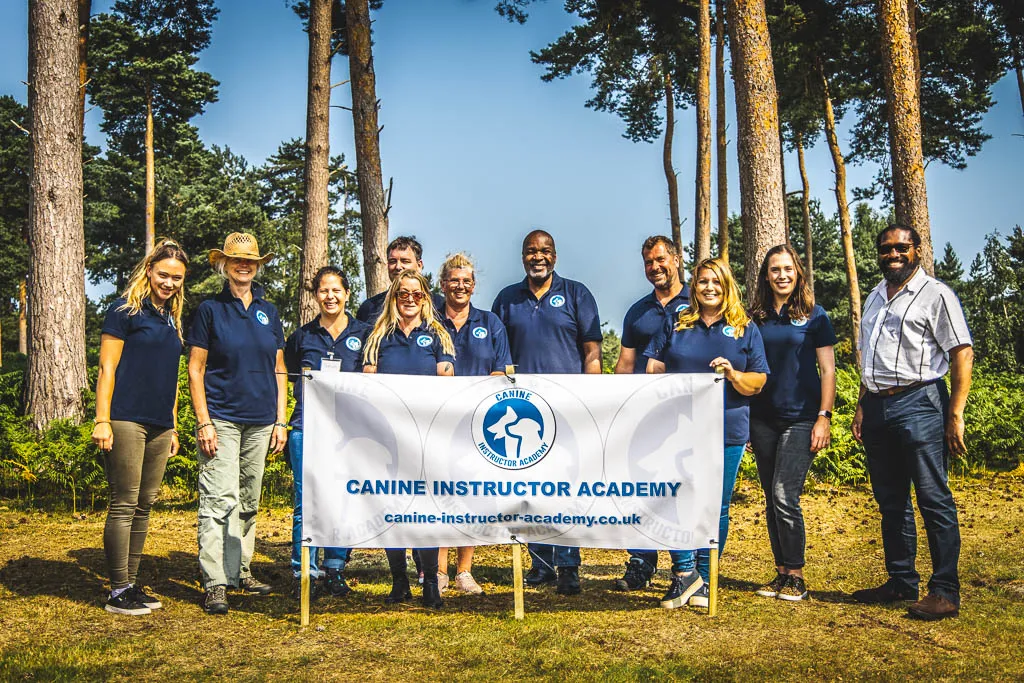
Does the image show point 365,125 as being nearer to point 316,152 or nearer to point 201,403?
point 316,152

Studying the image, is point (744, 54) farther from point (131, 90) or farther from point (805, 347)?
point (131, 90)

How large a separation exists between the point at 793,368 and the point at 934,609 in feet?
5.41

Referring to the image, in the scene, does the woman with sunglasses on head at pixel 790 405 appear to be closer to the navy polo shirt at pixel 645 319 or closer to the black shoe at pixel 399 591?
the navy polo shirt at pixel 645 319

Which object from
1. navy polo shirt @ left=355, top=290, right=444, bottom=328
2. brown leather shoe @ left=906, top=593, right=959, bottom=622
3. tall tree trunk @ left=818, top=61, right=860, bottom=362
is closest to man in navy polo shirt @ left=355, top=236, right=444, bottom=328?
navy polo shirt @ left=355, top=290, right=444, bottom=328

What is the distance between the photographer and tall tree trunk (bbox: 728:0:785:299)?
9.55 m

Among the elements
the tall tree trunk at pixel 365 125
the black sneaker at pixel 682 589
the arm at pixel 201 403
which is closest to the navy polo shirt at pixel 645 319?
the black sneaker at pixel 682 589

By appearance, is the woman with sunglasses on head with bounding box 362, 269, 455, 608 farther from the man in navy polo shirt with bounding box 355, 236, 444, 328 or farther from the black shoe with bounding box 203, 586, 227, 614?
the black shoe with bounding box 203, 586, 227, 614

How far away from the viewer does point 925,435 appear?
17.0 feet

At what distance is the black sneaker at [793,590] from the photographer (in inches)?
218

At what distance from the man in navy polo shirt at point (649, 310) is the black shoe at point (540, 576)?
50 cm

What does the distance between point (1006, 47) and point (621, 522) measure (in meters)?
19.7

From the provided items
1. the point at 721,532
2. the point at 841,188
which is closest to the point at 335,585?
the point at 721,532

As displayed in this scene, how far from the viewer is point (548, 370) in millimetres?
5887

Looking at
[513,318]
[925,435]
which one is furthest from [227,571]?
[925,435]
